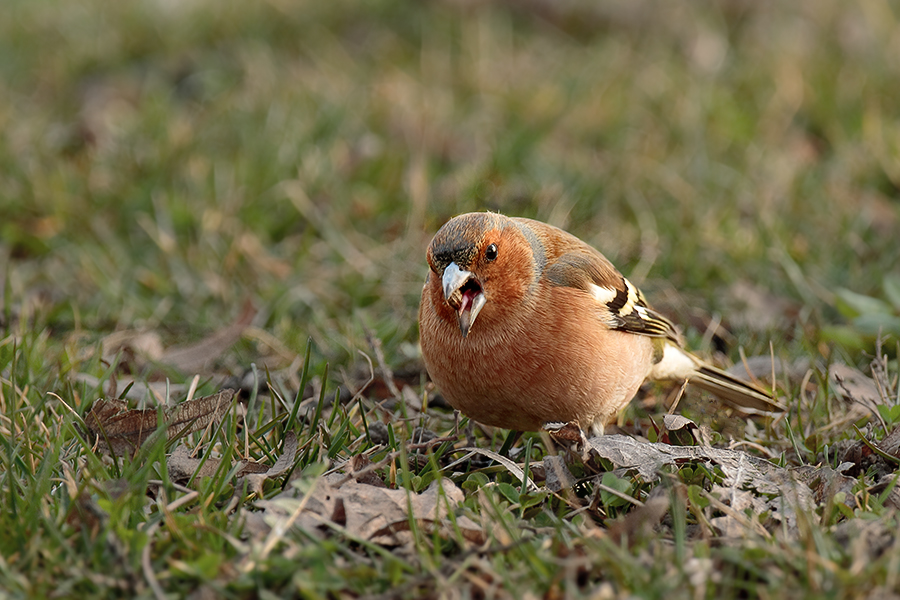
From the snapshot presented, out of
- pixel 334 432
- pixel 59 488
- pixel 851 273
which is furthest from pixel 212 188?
pixel 851 273

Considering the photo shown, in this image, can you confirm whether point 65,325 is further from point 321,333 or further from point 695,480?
point 695,480

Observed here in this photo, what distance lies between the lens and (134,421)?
12.3 ft

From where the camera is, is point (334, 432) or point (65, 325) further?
point (65, 325)

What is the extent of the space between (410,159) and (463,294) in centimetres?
364

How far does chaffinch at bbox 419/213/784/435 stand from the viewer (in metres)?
3.89

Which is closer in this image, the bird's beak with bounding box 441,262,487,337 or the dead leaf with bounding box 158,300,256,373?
the bird's beak with bounding box 441,262,487,337

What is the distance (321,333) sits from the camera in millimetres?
5453

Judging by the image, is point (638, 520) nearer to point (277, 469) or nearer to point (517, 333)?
point (517, 333)

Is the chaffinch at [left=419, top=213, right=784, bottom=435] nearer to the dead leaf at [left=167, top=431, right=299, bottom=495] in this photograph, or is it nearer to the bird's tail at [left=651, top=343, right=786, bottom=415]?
the bird's tail at [left=651, top=343, right=786, bottom=415]

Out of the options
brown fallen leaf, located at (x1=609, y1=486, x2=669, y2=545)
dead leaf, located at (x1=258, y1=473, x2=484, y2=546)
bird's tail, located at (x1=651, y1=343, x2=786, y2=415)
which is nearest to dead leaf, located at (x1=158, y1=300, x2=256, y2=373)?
dead leaf, located at (x1=258, y1=473, x2=484, y2=546)

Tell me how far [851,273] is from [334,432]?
355cm

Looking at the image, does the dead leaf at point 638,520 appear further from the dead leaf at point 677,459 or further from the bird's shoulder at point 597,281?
the bird's shoulder at point 597,281

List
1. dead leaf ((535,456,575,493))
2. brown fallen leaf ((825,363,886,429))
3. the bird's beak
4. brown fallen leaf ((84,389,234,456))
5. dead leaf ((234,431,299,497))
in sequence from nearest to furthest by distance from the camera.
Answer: dead leaf ((234,431,299,497)), dead leaf ((535,456,575,493)), brown fallen leaf ((84,389,234,456)), the bird's beak, brown fallen leaf ((825,363,886,429))

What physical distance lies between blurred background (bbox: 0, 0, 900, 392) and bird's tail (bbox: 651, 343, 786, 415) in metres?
0.51
